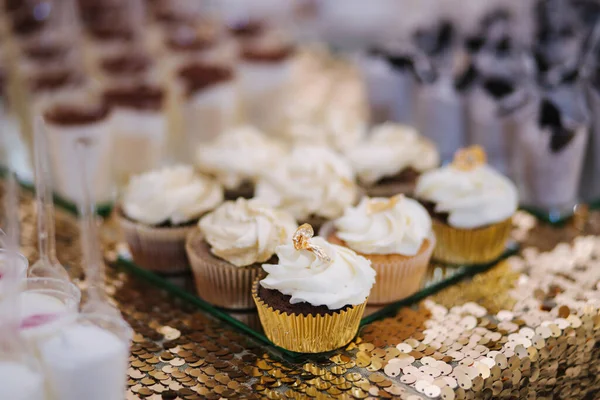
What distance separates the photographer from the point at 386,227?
66.9 inches

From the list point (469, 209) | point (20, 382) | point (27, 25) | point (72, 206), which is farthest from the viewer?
point (27, 25)

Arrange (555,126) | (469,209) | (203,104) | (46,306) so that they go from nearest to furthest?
(46,306) < (469,209) < (555,126) < (203,104)

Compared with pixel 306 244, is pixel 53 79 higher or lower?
higher

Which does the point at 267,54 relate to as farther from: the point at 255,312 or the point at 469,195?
the point at 255,312

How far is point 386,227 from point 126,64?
5.14 ft

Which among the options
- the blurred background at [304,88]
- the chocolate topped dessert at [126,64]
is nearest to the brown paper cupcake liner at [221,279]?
the blurred background at [304,88]

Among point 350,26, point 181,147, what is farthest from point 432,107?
point 350,26

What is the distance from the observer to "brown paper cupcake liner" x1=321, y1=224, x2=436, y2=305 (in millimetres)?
1649

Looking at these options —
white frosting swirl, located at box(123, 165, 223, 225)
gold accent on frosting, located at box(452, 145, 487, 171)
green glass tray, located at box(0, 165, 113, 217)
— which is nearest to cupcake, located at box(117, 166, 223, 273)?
white frosting swirl, located at box(123, 165, 223, 225)

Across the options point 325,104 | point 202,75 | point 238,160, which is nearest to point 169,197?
point 238,160

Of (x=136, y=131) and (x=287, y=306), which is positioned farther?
(x=136, y=131)

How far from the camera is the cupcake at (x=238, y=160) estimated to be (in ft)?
6.87

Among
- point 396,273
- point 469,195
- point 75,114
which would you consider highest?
point 75,114

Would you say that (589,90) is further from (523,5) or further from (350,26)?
(350,26)
